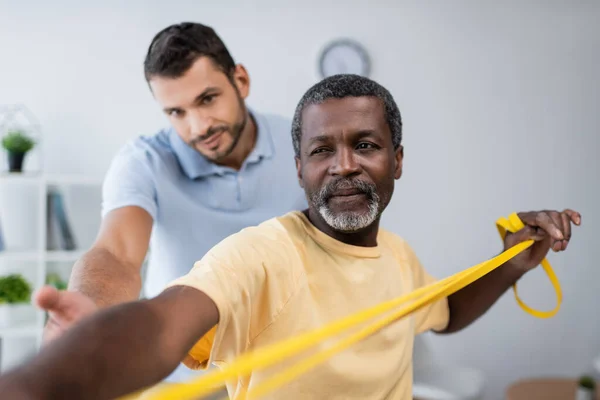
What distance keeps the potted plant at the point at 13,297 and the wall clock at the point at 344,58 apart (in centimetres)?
174

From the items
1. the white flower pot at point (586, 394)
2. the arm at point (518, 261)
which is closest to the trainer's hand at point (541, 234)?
the arm at point (518, 261)

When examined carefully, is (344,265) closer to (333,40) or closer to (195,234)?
(195,234)

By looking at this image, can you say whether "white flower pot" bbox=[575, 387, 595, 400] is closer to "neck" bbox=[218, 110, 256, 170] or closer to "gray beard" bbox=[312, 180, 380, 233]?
"neck" bbox=[218, 110, 256, 170]

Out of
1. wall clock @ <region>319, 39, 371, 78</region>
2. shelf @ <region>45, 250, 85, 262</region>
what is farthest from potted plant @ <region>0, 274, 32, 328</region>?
wall clock @ <region>319, 39, 371, 78</region>

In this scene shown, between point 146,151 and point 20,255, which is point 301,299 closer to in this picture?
point 146,151

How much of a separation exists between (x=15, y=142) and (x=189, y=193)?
1865 millimetres

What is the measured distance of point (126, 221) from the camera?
1176 mm

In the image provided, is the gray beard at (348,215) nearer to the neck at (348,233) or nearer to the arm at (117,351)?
the neck at (348,233)

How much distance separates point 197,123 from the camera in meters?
1.23

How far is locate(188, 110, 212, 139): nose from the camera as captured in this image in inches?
48.5

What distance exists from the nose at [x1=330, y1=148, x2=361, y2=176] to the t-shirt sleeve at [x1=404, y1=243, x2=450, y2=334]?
0.28m

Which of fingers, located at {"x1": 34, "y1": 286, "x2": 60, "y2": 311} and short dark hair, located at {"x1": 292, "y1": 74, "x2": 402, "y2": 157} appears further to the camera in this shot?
short dark hair, located at {"x1": 292, "y1": 74, "x2": 402, "y2": 157}

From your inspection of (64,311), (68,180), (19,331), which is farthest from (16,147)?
(64,311)

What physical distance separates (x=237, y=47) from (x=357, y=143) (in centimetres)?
240
